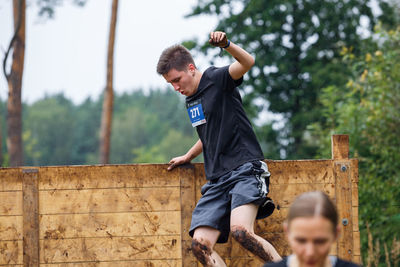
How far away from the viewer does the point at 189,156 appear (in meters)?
4.34

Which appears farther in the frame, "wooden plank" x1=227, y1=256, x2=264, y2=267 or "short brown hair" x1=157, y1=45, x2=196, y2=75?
"wooden plank" x1=227, y1=256, x2=264, y2=267

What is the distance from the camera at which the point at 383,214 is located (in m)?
7.65

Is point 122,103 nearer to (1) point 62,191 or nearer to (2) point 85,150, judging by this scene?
(2) point 85,150

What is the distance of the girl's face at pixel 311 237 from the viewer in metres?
2.07

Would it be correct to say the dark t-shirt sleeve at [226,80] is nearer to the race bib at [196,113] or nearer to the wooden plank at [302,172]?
the race bib at [196,113]

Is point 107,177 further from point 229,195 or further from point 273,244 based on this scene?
point 273,244

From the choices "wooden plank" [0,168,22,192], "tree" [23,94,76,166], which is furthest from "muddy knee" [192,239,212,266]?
"tree" [23,94,76,166]

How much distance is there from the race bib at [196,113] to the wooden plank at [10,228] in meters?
1.64

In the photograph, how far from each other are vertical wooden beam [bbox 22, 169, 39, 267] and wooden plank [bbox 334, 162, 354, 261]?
2.41m

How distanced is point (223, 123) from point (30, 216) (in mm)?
1734

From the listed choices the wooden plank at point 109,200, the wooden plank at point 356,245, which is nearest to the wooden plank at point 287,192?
the wooden plank at point 356,245

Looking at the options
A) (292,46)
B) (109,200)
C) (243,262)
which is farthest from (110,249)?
(292,46)

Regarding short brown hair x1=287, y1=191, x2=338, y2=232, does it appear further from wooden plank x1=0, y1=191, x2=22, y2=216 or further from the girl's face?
wooden plank x1=0, y1=191, x2=22, y2=216

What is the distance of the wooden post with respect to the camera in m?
4.40
